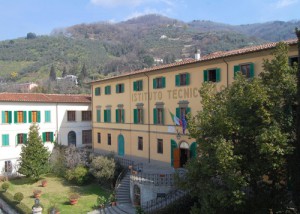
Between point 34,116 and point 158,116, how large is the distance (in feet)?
52.1

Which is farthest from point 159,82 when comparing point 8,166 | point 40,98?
point 8,166

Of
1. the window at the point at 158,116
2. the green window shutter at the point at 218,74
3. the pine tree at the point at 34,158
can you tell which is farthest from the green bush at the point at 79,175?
the green window shutter at the point at 218,74

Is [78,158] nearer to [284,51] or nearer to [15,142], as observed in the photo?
[15,142]

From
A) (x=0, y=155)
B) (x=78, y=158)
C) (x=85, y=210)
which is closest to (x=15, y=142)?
(x=0, y=155)

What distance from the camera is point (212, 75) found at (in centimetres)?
2200

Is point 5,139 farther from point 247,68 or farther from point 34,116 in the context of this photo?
point 247,68

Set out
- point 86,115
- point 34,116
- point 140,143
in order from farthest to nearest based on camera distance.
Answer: point 86,115, point 34,116, point 140,143

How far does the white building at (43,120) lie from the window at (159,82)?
14881 mm

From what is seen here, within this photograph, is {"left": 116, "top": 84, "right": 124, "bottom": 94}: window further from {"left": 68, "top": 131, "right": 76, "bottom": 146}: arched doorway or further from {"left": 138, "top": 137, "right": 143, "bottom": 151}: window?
{"left": 68, "top": 131, "right": 76, "bottom": 146}: arched doorway

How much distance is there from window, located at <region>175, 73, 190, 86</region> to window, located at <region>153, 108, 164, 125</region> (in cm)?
302

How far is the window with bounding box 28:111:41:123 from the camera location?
116ft

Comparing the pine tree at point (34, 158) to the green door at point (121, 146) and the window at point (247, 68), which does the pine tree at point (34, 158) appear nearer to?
the green door at point (121, 146)

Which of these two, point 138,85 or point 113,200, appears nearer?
point 113,200

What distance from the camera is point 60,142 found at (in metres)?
37.5
